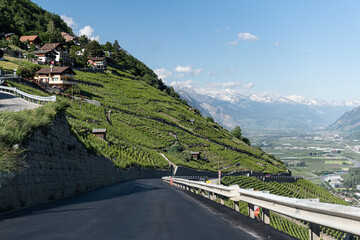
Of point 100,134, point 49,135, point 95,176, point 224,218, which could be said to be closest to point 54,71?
point 100,134

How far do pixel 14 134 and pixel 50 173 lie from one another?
3.66 metres

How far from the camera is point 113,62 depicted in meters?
185

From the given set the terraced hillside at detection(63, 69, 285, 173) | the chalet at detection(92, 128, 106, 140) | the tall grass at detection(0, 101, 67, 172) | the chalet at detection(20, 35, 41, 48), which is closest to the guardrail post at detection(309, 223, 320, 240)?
the tall grass at detection(0, 101, 67, 172)

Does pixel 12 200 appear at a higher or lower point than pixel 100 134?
lower

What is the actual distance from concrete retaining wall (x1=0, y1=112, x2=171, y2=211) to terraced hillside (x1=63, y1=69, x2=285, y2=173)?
32129 millimetres

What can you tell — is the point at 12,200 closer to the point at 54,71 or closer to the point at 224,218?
the point at 224,218

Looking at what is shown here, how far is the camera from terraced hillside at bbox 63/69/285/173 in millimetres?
72275

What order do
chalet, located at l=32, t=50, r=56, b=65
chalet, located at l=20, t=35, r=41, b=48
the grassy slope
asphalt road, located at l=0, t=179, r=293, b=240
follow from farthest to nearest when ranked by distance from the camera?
1. chalet, located at l=20, t=35, r=41, b=48
2. chalet, located at l=32, t=50, r=56, b=65
3. the grassy slope
4. asphalt road, located at l=0, t=179, r=293, b=240

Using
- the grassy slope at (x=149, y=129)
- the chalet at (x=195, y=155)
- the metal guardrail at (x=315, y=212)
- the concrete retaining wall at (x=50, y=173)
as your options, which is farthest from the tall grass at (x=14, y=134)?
the chalet at (x=195, y=155)

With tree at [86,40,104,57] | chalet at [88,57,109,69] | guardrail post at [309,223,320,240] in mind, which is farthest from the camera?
tree at [86,40,104,57]

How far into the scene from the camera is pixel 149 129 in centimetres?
9850

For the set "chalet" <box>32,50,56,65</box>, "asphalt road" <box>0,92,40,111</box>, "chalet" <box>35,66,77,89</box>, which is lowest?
"asphalt road" <box>0,92,40,111</box>

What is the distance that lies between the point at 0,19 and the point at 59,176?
161 meters

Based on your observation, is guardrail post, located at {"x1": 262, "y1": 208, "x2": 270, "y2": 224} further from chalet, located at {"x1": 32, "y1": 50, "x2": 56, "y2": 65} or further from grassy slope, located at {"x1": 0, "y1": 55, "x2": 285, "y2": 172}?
chalet, located at {"x1": 32, "y1": 50, "x2": 56, "y2": 65}
